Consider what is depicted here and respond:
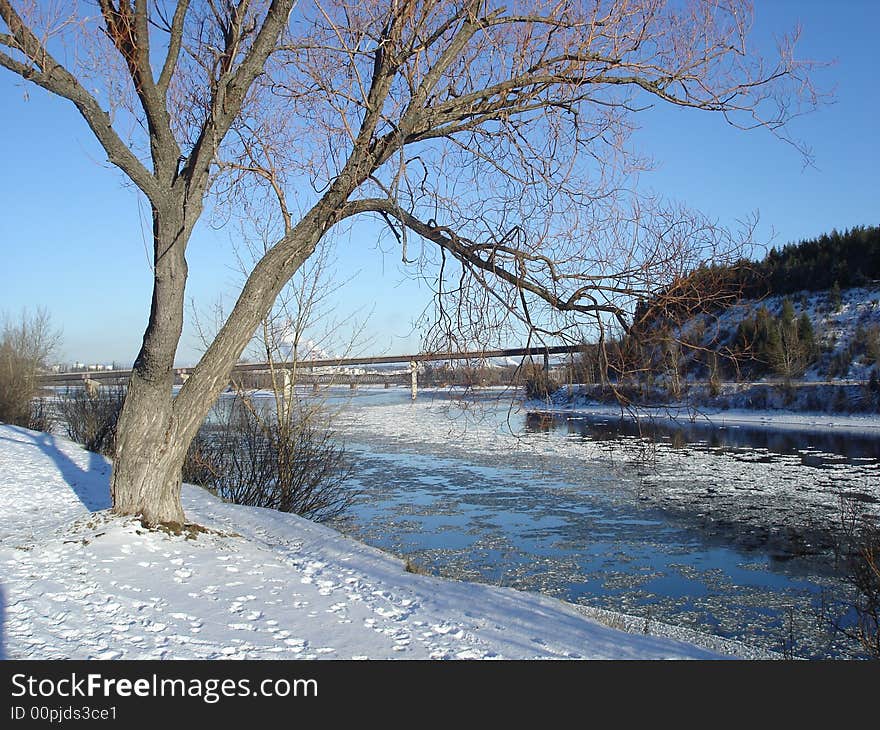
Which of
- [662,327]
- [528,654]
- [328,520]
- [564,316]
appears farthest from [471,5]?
[328,520]

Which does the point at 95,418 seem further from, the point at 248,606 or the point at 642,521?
the point at 248,606

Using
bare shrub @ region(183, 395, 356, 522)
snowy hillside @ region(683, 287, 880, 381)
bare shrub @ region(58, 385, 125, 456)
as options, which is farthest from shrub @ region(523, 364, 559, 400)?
snowy hillside @ region(683, 287, 880, 381)

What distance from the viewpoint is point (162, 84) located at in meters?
7.12

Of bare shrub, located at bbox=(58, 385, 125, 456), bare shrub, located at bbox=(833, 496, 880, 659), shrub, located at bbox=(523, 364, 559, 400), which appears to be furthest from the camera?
bare shrub, located at bbox=(58, 385, 125, 456)

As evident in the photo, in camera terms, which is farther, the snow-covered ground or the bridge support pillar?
the bridge support pillar

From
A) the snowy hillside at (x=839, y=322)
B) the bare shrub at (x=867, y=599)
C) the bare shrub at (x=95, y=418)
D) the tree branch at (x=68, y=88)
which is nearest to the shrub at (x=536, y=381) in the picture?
the bare shrub at (x=867, y=599)

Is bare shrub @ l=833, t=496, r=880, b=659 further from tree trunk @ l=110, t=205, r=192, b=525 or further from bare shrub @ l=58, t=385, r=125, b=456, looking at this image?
bare shrub @ l=58, t=385, r=125, b=456

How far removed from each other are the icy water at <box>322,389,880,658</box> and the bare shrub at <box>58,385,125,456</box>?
20.4 feet

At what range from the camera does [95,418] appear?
63.0 feet

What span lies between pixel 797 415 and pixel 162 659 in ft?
99.6

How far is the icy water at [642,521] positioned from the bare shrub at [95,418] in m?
6.22

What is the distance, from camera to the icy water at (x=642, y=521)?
7898mm

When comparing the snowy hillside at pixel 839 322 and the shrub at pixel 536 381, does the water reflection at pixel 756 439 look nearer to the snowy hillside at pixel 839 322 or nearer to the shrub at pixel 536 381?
the snowy hillside at pixel 839 322

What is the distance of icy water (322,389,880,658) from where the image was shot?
7898mm
